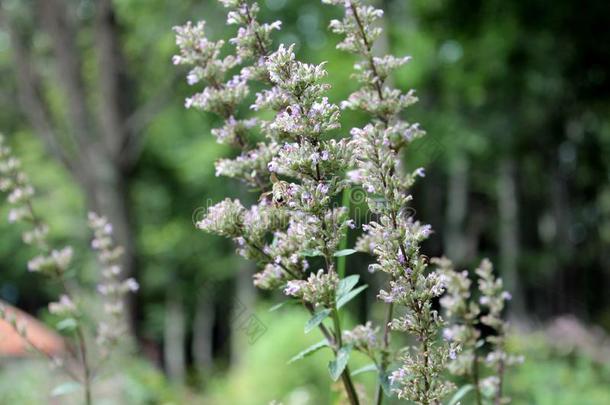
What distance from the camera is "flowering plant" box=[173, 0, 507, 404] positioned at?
142cm

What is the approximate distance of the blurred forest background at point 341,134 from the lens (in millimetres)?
8344

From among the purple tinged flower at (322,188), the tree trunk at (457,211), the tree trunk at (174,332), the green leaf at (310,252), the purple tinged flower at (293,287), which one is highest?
the tree trunk at (457,211)

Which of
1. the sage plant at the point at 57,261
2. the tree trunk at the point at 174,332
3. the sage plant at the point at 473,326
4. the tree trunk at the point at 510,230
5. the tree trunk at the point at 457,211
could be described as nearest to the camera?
the sage plant at the point at 473,326

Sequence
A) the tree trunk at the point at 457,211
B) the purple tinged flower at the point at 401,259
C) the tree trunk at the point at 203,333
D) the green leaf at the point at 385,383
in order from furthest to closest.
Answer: the tree trunk at the point at 203,333 < the tree trunk at the point at 457,211 < the green leaf at the point at 385,383 < the purple tinged flower at the point at 401,259

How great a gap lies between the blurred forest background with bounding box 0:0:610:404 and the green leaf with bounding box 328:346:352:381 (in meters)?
1.25

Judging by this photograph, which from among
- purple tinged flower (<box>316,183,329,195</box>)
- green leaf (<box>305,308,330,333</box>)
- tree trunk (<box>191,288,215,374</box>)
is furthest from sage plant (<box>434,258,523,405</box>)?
tree trunk (<box>191,288,215,374</box>)

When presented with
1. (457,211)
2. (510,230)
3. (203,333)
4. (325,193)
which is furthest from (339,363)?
(203,333)

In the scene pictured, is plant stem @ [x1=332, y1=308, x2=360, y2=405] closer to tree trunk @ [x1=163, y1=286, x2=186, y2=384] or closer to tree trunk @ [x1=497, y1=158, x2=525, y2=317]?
tree trunk @ [x1=497, y1=158, x2=525, y2=317]

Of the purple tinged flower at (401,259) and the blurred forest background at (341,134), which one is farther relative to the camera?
the blurred forest background at (341,134)

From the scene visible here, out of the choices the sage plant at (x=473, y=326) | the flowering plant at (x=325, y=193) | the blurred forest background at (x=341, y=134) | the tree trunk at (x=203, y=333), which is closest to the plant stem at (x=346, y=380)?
the flowering plant at (x=325, y=193)

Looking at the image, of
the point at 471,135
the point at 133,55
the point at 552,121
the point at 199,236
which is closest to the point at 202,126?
the point at 133,55

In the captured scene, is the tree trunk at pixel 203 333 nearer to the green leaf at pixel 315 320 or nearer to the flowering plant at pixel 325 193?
the flowering plant at pixel 325 193

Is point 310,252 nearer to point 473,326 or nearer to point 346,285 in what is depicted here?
point 346,285

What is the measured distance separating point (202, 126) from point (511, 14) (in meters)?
8.15
